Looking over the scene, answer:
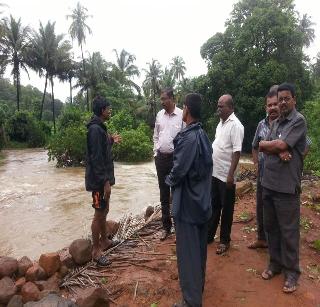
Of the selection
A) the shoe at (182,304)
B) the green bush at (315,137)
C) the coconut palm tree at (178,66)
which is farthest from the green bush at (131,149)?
the coconut palm tree at (178,66)

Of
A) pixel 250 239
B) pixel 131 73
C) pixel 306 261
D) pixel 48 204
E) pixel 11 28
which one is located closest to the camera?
pixel 306 261

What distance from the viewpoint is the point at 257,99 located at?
70.4ft

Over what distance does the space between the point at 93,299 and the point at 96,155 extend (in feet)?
4.83

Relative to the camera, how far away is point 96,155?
4.05 metres

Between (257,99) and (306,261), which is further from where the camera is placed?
(257,99)

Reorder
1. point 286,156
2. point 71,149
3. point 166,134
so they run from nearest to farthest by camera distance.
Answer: point 286,156 < point 166,134 < point 71,149

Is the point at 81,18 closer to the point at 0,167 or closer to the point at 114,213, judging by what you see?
the point at 0,167

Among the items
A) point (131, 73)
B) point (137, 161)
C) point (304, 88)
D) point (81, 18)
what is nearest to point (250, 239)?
point (137, 161)

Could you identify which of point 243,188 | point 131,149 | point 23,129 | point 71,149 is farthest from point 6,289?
point 23,129

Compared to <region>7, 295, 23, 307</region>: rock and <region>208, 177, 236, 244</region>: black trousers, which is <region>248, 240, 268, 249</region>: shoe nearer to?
<region>208, 177, 236, 244</region>: black trousers

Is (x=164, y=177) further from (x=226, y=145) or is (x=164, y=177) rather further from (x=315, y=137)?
(x=315, y=137)

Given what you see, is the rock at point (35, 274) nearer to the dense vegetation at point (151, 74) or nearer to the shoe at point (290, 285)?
the shoe at point (290, 285)

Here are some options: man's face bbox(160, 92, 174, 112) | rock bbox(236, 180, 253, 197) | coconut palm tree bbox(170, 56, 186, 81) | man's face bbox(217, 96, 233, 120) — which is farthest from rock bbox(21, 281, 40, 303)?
coconut palm tree bbox(170, 56, 186, 81)

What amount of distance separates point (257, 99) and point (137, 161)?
7.67 meters
